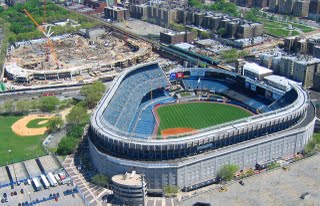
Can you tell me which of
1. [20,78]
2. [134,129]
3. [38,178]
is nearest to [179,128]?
[134,129]

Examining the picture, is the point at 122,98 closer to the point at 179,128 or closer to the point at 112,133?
the point at 179,128

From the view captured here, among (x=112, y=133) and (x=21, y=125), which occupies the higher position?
(x=112, y=133)

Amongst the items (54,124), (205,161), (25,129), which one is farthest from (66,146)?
(205,161)

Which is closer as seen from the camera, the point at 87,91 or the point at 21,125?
the point at 21,125

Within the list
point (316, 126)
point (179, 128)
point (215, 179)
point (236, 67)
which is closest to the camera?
point (215, 179)

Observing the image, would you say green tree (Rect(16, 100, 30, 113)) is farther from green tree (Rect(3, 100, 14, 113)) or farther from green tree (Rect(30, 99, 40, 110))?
green tree (Rect(3, 100, 14, 113))

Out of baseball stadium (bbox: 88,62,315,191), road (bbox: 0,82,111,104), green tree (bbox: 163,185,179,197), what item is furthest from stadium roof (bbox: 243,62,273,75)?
green tree (bbox: 163,185,179,197)

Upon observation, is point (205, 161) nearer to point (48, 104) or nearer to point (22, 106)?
point (48, 104)
